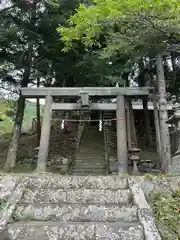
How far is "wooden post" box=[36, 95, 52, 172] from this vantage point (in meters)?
8.18

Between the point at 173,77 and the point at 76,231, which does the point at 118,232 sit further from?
the point at 173,77

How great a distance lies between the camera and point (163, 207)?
3.34m

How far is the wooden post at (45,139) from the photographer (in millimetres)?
8180

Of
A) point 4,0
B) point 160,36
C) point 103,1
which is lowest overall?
point 160,36

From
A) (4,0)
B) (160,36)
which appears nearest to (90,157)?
(160,36)

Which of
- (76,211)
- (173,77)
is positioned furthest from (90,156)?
(76,211)

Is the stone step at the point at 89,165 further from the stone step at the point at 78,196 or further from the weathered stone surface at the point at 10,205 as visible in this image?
the stone step at the point at 78,196

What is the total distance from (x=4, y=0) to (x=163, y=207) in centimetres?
1040

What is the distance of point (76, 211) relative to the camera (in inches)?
128

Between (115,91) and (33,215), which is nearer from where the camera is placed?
(33,215)

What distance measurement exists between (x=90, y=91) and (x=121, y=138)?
209 centimetres

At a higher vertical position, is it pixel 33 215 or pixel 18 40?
pixel 18 40

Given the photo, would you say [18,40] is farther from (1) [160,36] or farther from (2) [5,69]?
(1) [160,36]

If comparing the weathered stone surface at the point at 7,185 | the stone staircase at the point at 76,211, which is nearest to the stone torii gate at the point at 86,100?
the weathered stone surface at the point at 7,185
